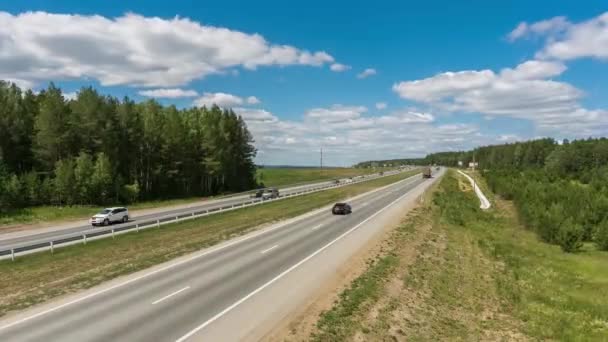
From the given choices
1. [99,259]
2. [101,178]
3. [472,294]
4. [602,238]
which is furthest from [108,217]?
[602,238]

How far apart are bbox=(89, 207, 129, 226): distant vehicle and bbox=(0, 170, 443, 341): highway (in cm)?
1727

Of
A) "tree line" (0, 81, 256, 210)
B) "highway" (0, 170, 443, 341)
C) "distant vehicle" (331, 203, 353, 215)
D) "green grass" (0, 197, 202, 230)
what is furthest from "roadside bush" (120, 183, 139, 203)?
"highway" (0, 170, 443, 341)

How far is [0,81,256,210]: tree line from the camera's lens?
167 ft

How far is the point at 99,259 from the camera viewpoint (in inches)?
989

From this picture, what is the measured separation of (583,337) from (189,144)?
6656cm

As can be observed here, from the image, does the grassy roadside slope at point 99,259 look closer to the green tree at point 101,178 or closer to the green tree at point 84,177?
the green tree at point 101,178

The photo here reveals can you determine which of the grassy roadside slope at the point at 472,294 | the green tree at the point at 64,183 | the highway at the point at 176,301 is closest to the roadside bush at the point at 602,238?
the grassy roadside slope at the point at 472,294

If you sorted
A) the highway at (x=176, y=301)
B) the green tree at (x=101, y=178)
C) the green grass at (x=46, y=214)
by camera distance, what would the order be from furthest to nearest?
the green tree at (x=101, y=178)
the green grass at (x=46, y=214)
the highway at (x=176, y=301)

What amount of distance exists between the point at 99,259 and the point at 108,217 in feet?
55.6

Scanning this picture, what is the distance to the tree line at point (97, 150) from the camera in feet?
167

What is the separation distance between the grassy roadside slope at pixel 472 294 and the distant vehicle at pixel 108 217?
26.5 m

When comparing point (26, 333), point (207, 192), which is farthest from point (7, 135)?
point (26, 333)

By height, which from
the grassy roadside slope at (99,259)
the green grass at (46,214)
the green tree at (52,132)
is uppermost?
the green tree at (52,132)

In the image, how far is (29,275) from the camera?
71.0 ft
